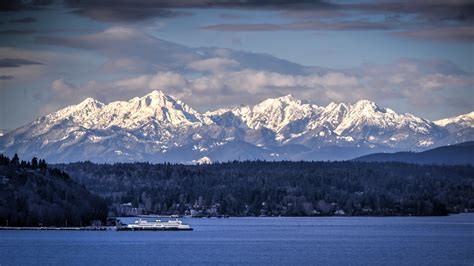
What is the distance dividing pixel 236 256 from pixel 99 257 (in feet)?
64.2

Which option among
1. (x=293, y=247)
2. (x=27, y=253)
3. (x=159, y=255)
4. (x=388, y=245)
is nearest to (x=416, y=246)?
(x=388, y=245)

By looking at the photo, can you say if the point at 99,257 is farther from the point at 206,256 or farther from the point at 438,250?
the point at 438,250

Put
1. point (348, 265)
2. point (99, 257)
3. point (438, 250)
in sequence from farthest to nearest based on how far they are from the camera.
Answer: point (438, 250)
point (99, 257)
point (348, 265)

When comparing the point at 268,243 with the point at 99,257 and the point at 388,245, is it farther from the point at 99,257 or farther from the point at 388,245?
the point at 99,257

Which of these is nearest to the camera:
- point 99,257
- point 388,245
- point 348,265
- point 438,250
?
point 348,265

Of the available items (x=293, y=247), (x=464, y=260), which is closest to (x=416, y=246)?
(x=293, y=247)

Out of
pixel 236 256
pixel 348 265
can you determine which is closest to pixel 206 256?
pixel 236 256

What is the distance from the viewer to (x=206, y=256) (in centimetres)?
16475

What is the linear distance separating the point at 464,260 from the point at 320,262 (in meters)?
20.0

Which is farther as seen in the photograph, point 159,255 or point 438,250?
point 438,250

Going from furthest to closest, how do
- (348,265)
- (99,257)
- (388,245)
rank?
(388,245) < (99,257) < (348,265)

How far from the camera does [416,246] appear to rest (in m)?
187

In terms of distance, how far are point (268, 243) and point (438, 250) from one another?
32386 millimetres

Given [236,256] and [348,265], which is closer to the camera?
[348,265]
